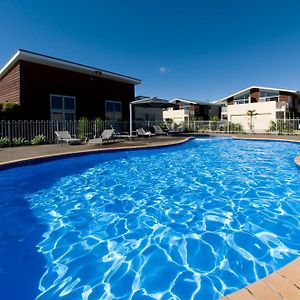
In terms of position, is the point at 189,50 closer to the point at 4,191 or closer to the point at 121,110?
the point at 121,110

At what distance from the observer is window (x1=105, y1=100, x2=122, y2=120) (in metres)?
20.4

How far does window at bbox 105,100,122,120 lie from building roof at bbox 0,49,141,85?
6.78 feet

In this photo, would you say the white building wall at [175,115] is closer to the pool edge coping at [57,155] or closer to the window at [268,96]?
the window at [268,96]

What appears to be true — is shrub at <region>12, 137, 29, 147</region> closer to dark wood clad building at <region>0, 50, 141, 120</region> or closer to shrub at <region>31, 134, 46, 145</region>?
shrub at <region>31, 134, 46, 145</region>

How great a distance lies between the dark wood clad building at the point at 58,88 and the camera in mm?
14914

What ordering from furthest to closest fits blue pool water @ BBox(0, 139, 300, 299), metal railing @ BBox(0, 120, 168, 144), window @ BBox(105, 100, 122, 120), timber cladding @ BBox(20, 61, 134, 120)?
1. window @ BBox(105, 100, 122, 120)
2. timber cladding @ BBox(20, 61, 134, 120)
3. metal railing @ BBox(0, 120, 168, 144)
4. blue pool water @ BBox(0, 139, 300, 299)

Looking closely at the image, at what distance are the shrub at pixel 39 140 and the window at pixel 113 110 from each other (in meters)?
6.81

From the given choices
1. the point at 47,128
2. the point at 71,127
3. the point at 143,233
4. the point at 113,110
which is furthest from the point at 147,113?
the point at 143,233

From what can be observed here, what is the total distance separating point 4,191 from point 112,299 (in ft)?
16.4

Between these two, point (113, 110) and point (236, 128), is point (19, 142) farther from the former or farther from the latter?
point (236, 128)

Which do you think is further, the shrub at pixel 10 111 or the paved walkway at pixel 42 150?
the shrub at pixel 10 111

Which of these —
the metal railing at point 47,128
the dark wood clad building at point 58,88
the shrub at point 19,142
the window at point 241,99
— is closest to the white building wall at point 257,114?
the window at point 241,99

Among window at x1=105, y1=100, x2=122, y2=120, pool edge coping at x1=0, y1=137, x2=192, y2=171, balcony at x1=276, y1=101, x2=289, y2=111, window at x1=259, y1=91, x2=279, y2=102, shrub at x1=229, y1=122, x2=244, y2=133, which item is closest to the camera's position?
pool edge coping at x1=0, y1=137, x2=192, y2=171

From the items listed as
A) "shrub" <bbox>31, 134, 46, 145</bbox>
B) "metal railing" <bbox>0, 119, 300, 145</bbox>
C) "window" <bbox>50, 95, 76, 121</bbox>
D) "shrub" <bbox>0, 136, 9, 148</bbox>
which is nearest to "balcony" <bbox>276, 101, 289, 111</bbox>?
"metal railing" <bbox>0, 119, 300, 145</bbox>
